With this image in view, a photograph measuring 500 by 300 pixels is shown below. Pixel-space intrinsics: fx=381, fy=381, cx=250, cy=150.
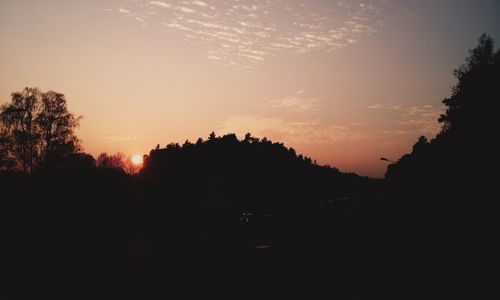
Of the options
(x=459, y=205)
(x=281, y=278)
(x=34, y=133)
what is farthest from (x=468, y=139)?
(x=34, y=133)

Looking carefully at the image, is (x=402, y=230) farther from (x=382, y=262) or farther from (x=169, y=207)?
(x=169, y=207)

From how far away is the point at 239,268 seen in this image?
15.2 m

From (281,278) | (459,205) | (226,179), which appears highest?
(226,179)

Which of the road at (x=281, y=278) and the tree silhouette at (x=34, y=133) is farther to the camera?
the tree silhouette at (x=34, y=133)

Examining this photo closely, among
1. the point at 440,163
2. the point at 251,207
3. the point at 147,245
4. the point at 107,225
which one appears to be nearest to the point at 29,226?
the point at 107,225

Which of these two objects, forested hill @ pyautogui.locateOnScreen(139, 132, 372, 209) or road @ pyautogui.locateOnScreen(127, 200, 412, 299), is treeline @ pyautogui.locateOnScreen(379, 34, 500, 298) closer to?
road @ pyautogui.locateOnScreen(127, 200, 412, 299)

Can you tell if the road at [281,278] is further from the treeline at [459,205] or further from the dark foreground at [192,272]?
the treeline at [459,205]

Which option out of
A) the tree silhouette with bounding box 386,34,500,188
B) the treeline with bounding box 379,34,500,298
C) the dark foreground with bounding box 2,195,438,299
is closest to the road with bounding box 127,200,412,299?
the dark foreground with bounding box 2,195,438,299

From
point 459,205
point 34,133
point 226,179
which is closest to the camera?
point 459,205

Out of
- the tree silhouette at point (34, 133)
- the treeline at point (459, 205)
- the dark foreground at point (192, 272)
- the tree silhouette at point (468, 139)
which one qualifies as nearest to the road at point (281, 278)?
the dark foreground at point (192, 272)

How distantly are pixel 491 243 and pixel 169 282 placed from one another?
46.4 feet

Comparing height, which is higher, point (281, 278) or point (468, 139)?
point (468, 139)

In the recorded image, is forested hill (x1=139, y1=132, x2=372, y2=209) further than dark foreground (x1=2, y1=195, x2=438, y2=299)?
Yes

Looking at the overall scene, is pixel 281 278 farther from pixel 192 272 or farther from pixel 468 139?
pixel 468 139
